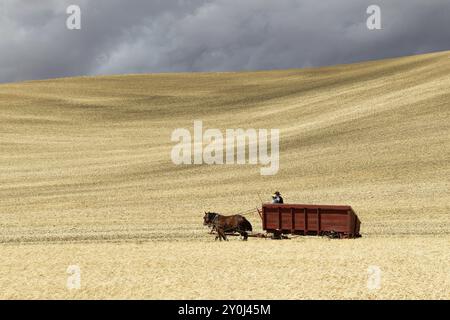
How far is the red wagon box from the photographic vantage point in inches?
1133

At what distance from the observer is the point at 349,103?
71.8 m

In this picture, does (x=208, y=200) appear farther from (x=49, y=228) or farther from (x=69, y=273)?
(x=69, y=273)

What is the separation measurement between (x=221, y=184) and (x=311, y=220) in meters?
18.5

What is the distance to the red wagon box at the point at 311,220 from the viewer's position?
28781 mm

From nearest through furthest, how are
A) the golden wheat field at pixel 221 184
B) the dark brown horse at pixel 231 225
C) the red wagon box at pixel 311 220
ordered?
1. the golden wheat field at pixel 221 184
2. the red wagon box at pixel 311 220
3. the dark brown horse at pixel 231 225

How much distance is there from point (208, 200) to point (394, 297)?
25778 mm

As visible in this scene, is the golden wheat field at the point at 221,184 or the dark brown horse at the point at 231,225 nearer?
the golden wheat field at the point at 221,184

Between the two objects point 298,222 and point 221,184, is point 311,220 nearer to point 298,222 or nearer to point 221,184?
point 298,222

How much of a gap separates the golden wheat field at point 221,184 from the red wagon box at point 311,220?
2.34 ft

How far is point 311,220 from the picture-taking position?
2950 centimetres

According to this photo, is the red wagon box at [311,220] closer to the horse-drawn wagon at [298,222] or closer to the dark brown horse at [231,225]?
the horse-drawn wagon at [298,222]

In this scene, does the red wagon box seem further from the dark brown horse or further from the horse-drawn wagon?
the dark brown horse

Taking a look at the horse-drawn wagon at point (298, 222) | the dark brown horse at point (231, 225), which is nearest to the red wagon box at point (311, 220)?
the horse-drawn wagon at point (298, 222)

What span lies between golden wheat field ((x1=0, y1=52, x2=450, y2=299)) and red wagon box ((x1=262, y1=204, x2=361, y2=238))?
2.34 ft
